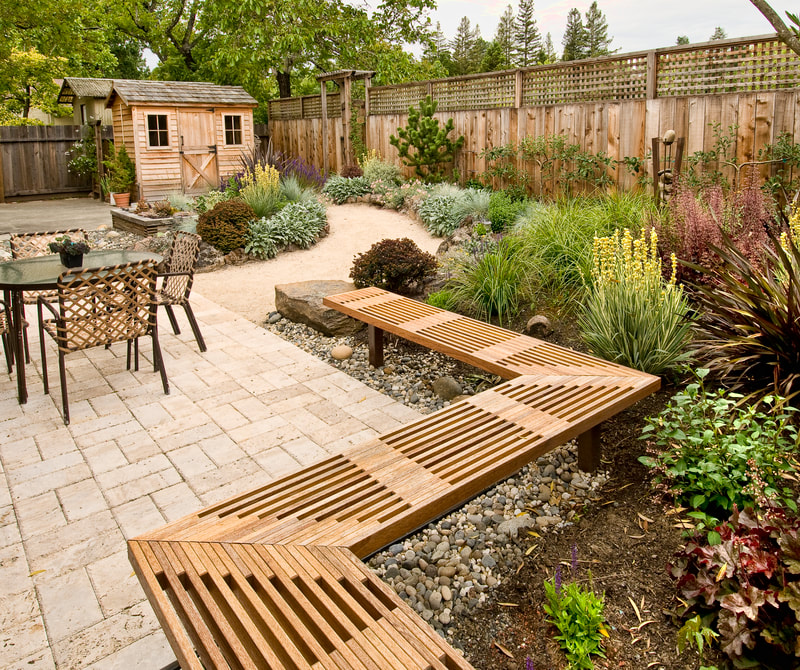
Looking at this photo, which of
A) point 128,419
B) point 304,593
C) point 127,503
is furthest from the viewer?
point 128,419

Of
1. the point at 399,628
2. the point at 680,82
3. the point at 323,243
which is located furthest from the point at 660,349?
the point at 323,243

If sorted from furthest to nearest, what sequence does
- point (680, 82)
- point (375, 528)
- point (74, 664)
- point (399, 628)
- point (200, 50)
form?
1. point (200, 50)
2. point (680, 82)
3. point (74, 664)
4. point (375, 528)
5. point (399, 628)

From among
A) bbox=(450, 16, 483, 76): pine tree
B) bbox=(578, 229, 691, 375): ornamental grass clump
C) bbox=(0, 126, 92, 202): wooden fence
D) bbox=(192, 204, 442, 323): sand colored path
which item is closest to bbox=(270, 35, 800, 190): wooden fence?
bbox=(192, 204, 442, 323): sand colored path

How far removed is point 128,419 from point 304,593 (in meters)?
2.54

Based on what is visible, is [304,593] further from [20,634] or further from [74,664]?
[20,634]

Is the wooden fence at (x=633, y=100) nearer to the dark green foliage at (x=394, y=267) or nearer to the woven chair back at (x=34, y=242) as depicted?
the dark green foliage at (x=394, y=267)

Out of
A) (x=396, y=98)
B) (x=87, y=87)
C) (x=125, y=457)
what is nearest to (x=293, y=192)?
(x=396, y=98)

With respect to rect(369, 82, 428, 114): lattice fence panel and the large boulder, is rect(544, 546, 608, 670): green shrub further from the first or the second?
rect(369, 82, 428, 114): lattice fence panel

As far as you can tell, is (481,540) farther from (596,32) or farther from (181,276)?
(596,32)

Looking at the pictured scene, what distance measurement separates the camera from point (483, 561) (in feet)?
7.89

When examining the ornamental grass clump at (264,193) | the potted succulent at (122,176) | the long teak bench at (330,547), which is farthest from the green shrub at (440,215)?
the potted succulent at (122,176)

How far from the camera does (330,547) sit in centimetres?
176

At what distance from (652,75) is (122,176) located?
9961mm

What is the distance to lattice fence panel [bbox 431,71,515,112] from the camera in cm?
983
